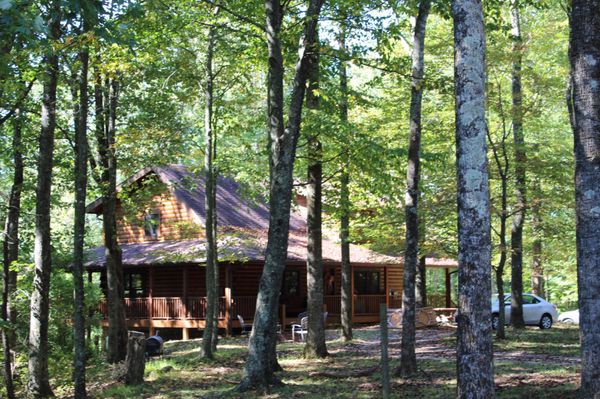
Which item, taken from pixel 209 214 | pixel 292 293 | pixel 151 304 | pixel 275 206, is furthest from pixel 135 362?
pixel 292 293

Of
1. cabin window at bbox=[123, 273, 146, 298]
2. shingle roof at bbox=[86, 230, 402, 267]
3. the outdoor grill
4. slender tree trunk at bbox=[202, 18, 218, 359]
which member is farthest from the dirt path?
cabin window at bbox=[123, 273, 146, 298]

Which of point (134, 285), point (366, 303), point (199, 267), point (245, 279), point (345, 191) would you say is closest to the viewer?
point (345, 191)

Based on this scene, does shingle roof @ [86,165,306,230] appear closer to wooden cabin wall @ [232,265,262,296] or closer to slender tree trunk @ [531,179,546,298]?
wooden cabin wall @ [232,265,262,296]

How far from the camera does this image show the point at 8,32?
7.80m

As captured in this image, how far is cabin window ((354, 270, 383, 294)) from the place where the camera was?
35.2 metres

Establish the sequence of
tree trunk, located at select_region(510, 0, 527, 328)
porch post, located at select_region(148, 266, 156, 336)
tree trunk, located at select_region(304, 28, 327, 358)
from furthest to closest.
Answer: porch post, located at select_region(148, 266, 156, 336)
tree trunk, located at select_region(510, 0, 527, 328)
tree trunk, located at select_region(304, 28, 327, 358)

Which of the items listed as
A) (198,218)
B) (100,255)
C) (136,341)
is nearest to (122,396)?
(136,341)

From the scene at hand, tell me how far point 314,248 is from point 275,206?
4.89 metres

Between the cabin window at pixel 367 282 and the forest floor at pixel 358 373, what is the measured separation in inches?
538

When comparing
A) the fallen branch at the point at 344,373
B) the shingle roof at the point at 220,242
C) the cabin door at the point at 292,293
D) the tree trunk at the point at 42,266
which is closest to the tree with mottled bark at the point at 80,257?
the tree trunk at the point at 42,266

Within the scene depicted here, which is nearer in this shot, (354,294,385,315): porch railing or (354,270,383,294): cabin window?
(354,294,385,315): porch railing

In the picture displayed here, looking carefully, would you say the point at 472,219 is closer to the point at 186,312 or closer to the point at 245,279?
the point at 186,312

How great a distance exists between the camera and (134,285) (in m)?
33.2

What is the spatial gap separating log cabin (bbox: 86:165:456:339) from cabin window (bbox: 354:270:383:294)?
0.05 meters
